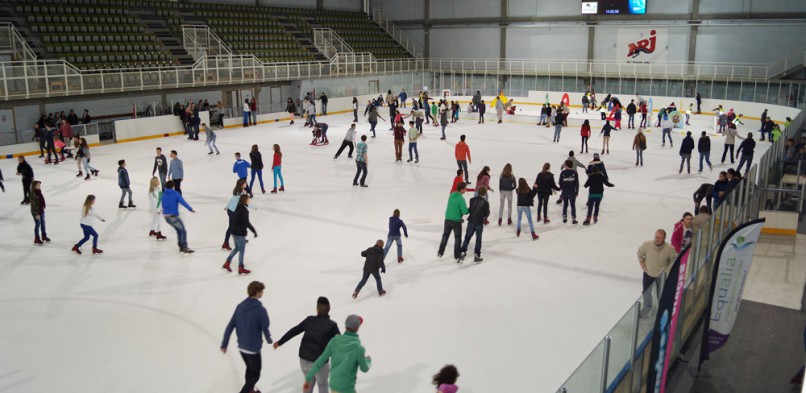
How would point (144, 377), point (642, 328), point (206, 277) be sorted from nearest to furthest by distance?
point (642, 328)
point (144, 377)
point (206, 277)

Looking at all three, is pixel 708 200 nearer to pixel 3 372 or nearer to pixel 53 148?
pixel 3 372

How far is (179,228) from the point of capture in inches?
478

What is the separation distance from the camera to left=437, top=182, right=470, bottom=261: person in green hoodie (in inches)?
443

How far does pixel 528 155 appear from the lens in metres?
23.1

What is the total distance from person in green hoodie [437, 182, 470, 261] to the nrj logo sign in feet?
113

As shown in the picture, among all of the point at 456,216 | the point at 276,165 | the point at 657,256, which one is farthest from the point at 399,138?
the point at 657,256

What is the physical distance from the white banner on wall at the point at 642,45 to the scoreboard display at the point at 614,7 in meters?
1.32

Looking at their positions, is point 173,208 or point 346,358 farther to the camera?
point 173,208

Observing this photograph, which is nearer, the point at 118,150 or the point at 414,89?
the point at 118,150

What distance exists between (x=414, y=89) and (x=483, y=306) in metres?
38.9

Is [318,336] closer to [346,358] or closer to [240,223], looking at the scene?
[346,358]

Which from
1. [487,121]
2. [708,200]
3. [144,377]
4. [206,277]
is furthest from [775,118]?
[144,377]

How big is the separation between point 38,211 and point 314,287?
6250 mm

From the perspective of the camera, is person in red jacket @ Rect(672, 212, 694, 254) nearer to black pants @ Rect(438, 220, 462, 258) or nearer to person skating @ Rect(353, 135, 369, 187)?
black pants @ Rect(438, 220, 462, 258)
